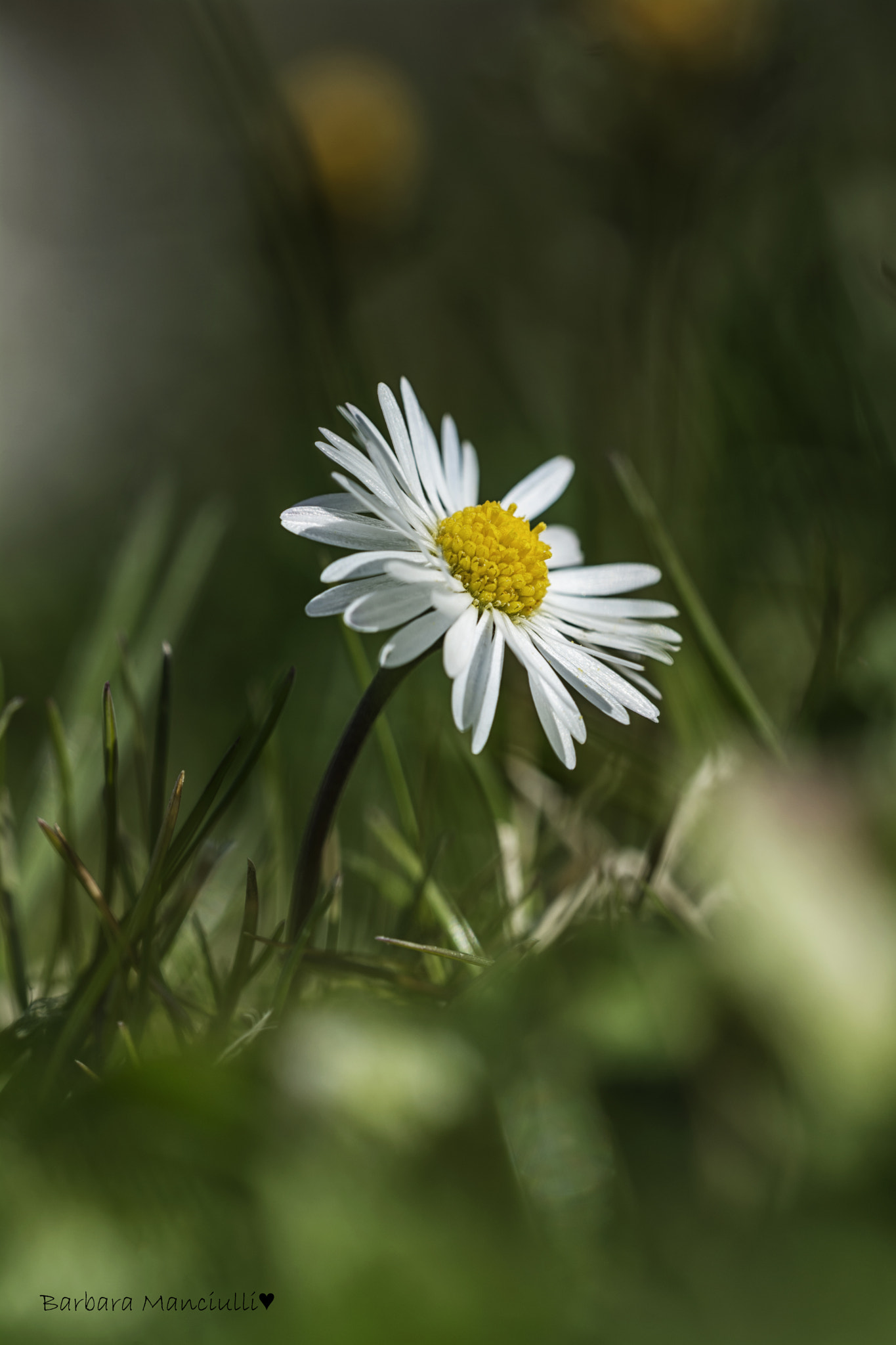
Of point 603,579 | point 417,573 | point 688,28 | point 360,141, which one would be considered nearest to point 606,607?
point 603,579

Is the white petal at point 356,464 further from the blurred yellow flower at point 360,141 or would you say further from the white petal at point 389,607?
the blurred yellow flower at point 360,141

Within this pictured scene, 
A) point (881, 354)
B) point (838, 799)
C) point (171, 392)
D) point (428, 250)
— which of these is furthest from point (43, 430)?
point (838, 799)

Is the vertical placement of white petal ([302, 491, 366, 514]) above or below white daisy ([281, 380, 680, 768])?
above

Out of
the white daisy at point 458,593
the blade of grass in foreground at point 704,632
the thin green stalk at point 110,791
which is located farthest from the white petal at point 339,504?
the blade of grass in foreground at point 704,632

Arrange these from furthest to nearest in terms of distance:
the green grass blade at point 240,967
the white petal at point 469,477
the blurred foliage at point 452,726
Answer: the white petal at point 469,477
the green grass blade at point 240,967
the blurred foliage at point 452,726

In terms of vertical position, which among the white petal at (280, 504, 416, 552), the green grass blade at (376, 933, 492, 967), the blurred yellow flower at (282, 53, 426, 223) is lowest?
the green grass blade at (376, 933, 492, 967)

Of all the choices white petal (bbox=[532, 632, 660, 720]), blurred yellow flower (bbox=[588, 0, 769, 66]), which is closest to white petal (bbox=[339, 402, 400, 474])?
white petal (bbox=[532, 632, 660, 720])

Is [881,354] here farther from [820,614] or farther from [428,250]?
[428,250]

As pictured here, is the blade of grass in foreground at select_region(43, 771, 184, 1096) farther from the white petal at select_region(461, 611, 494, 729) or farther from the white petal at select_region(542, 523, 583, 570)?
the white petal at select_region(542, 523, 583, 570)
